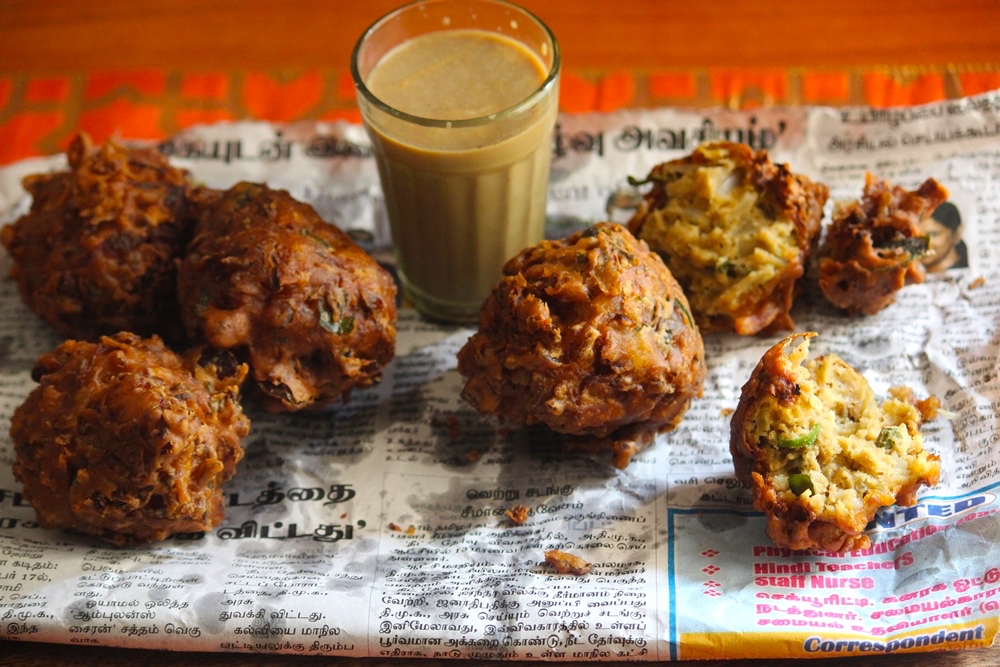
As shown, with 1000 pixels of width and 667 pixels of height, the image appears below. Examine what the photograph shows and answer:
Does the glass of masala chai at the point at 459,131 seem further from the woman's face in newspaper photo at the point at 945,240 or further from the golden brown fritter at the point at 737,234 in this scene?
the woman's face in newspaper photo at the point at 945,240

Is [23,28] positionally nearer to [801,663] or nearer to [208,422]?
[208,422]

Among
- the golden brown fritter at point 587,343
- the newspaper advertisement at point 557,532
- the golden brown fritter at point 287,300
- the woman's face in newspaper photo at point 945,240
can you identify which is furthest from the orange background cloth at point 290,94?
the golden brown fritter at point 587,343

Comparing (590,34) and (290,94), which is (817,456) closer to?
(590,34)

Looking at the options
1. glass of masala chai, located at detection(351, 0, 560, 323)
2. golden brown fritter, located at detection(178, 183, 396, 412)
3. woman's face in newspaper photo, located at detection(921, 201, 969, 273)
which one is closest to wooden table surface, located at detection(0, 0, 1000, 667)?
woman's face in newspaper photo, located at detection(921, 201, 969, 273)

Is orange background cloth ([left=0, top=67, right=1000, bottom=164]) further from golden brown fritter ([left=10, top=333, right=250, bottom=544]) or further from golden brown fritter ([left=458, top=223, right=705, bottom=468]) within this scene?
golden brown fritter ([left=10, top=333, right=250, bottom=544])

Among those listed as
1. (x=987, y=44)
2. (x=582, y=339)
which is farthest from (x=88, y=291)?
(x=987, y=44)

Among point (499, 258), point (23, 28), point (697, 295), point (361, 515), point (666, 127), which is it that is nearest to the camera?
point (361, 515)
